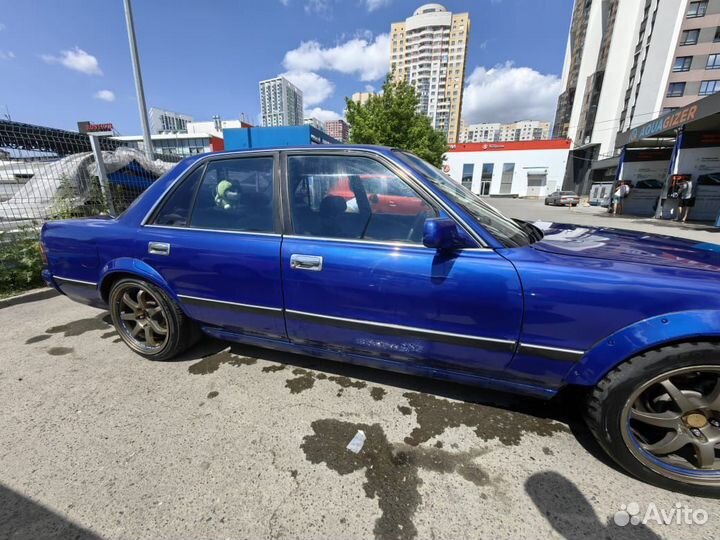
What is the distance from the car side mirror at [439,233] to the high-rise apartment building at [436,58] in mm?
84656

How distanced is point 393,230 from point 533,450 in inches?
62.0

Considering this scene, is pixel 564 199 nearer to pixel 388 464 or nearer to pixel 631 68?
pixel 631 68

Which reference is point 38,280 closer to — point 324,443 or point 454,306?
point 324,443

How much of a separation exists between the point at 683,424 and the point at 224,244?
9.48ft

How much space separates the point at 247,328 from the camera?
2.37 metres

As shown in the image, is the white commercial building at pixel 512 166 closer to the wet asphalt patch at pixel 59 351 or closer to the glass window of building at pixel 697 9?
the glass window of building at pixel 697 9

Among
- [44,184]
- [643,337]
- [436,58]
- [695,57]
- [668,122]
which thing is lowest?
[643,337]

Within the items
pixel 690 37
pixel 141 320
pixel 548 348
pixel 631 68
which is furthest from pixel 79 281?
pixel 631 68

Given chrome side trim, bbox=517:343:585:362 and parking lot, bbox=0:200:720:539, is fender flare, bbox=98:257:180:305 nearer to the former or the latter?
parking lot, bbox=0:200:720:539

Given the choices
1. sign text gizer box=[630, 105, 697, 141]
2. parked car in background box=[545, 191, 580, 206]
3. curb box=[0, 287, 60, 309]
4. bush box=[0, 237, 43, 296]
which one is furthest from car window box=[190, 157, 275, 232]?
parked car in background box=[545, 191, 580, 206]

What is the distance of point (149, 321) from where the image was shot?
2.72 metres

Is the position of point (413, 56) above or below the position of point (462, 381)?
above

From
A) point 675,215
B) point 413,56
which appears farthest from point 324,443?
point 413,56

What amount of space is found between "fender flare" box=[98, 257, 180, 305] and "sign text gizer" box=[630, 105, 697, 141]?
17500mm
